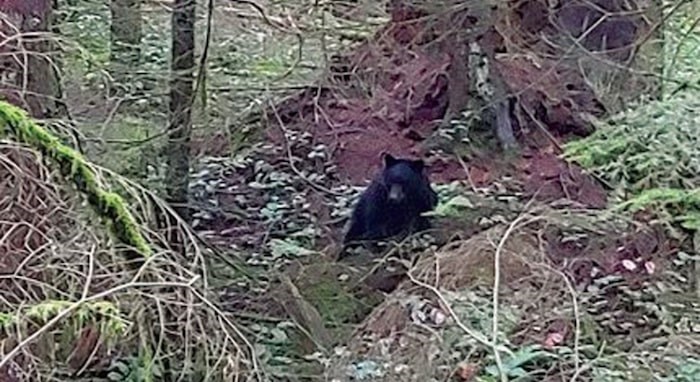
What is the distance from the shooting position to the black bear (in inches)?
377

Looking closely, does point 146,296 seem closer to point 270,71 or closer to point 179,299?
point 179,299

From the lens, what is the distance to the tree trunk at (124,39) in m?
8.91

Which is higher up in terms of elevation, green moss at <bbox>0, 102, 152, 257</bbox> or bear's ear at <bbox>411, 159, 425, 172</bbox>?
green moss at <bbox>0, 102, 152, 257</bbox>

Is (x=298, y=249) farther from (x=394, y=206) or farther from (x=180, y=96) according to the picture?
(x=180, y=96)

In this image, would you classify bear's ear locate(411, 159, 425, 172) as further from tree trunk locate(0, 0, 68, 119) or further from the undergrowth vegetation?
tree trunk locate(0, 0, 68, 119)

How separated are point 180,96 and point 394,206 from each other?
201cm

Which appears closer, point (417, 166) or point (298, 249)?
point (298, 249)

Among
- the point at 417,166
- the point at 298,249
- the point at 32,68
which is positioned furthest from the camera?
the point at 417,166

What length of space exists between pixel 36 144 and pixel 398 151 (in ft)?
23.8

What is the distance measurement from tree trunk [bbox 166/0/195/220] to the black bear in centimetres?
145

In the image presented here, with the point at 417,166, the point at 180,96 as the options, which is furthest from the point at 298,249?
the point at 180,96

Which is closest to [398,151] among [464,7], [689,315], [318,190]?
[318,190]

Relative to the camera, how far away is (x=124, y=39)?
970cm

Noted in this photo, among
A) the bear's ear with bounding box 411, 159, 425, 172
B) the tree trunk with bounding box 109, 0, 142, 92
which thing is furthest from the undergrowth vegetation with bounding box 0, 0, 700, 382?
the bear's ear with bounding box 411, 159, 425, 172
